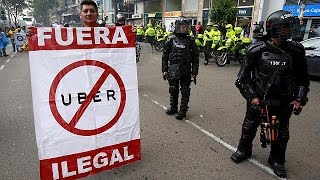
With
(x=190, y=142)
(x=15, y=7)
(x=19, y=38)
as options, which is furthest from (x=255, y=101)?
(x=15, y=7)

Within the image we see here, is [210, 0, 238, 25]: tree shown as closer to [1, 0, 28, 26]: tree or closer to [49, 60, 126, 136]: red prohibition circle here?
[49, 60, 126, 136]: red prohibition circle

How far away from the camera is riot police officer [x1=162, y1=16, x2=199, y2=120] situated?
4.85 metres

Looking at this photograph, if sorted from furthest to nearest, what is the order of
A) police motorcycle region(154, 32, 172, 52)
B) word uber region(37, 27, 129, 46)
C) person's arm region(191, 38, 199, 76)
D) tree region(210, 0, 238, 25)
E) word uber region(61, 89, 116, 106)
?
police motorcycle region(154, 32, 172, 52) < tree region(210, 0, 238, 25) < person's arm region(191, 38, 199, 76) < word uber region(61, 89, 116, 106) < word uber region(37, 27, 129, 46)

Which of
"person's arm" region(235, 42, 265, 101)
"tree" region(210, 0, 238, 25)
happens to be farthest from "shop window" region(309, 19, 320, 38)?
"person's arm" region(235, 42, 265, 101)

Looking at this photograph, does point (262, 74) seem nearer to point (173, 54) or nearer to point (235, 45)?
point (173, 54)

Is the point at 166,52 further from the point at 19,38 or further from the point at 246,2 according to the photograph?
the point at 246,2

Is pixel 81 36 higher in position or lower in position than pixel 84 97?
higher

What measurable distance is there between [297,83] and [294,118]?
8.15 ft

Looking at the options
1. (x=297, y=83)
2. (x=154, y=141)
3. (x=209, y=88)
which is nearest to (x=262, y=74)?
(x=297, y=83)

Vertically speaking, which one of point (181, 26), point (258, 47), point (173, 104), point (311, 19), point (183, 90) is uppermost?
point (311, 19)

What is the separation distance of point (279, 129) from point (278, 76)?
61 centimetres

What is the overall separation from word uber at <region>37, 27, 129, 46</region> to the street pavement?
1502 mm

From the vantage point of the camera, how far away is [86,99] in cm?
235

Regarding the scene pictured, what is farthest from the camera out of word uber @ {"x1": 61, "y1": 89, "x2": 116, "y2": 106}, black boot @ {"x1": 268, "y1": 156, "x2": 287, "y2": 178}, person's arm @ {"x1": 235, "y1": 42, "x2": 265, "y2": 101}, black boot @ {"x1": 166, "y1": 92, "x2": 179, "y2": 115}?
black boot @ {"x1": 166, "y1": 92, "x2": 179, "y2": 115}
